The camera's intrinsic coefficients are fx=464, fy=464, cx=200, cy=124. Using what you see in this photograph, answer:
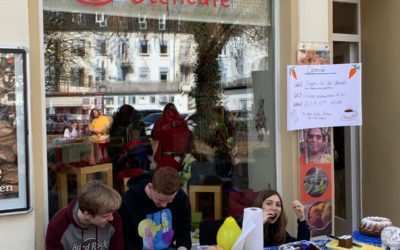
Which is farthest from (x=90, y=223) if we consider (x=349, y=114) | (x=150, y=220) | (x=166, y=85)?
(x=166, y=85)

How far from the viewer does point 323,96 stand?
3.66 m

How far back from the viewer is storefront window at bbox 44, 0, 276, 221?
3566 millimetres

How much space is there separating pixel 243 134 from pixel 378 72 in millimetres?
1382

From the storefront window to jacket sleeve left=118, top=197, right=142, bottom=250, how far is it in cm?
60

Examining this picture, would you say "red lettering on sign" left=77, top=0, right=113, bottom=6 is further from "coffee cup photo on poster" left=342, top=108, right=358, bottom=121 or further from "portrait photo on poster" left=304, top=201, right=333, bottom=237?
"portrait photo on poster" left=304, top=201, right=333, bottom=237

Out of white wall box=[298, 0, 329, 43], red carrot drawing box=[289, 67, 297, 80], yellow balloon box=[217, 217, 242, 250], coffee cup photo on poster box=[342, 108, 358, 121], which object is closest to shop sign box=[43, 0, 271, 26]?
white wall box=[298, 0, 329, 43]

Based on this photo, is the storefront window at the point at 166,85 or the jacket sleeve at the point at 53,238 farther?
the storefront window at the point at 166,85

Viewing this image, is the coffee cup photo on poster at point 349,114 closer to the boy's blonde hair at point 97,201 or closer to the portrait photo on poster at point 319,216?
the portrait photo on poster at point 319,216

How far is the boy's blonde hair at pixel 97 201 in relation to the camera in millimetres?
2232

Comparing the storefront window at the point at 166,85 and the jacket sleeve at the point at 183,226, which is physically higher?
the storefront window at the point at 166,85

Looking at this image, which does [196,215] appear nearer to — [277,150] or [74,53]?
[277,150]

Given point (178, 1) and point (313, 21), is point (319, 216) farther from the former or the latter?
point (178, 1)

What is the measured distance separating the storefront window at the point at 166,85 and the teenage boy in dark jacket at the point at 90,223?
28.2 inches

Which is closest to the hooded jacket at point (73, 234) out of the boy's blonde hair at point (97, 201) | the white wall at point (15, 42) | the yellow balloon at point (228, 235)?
the boy's blonde hair at point (97, 201)
